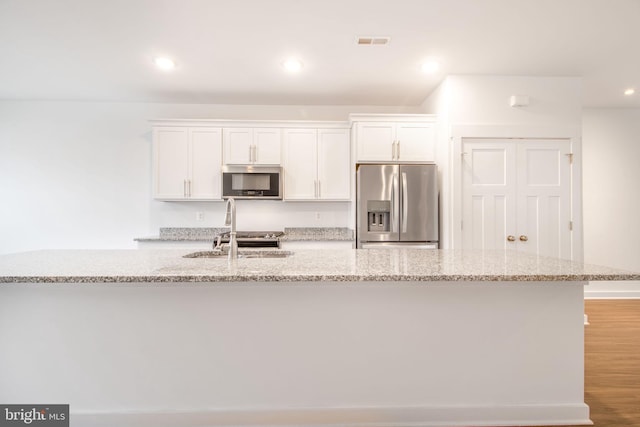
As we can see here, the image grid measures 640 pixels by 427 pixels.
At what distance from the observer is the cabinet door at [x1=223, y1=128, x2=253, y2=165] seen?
391 cm

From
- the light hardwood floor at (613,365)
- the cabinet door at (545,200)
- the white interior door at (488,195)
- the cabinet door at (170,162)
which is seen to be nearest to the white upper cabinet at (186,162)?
the cabinet door at (170,162)

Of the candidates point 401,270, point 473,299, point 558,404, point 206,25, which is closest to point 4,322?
point 401,270

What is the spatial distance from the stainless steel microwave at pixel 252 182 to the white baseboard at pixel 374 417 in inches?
98.0

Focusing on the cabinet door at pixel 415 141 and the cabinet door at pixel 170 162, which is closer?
the cabinet door at pixel 415 141

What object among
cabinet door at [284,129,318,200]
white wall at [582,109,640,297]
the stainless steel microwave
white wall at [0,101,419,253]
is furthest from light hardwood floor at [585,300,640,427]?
white wall at [0,101,419,253]

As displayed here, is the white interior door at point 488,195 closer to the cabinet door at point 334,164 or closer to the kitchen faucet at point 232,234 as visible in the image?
the cabinet door at point 334,164

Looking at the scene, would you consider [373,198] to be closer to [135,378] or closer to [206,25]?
[206,25]

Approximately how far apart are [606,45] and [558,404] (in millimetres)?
2871

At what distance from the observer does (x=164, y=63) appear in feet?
10.1

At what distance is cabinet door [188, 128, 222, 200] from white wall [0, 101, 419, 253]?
1.18ft

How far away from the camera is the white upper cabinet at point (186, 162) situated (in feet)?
12.7

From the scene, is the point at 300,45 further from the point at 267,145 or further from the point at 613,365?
the point at 613,365

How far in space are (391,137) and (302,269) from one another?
8.47 ft

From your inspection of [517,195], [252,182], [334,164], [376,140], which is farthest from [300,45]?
[517,195]
